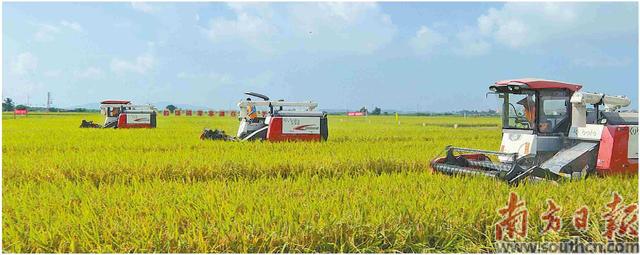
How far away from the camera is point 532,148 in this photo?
27.1 ft

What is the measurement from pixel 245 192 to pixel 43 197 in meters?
2.21

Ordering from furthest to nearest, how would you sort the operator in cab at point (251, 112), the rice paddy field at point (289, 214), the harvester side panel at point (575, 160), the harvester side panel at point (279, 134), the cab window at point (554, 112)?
1. the operator in cab at point (251, 112)
2. the harvester side panel at point (279, 134)
3. the cab window at point (554, 112)
4. the harvester side panel at point (575, 160)
5. the rice paddy field at point (289, 214)

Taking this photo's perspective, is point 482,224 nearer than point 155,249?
No

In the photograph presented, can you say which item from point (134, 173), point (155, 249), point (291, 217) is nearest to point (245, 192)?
point (291, 217)

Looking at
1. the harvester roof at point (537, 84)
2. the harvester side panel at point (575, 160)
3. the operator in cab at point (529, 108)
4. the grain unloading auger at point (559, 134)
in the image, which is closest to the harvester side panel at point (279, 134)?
the grain unloading auger at point (559, 134)

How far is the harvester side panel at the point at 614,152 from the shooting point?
7.87 m

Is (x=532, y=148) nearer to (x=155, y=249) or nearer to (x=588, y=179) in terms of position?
(x=588, y=179)

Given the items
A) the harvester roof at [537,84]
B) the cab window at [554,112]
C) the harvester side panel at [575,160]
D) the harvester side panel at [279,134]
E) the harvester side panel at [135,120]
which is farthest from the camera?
the harvester side panel at [135,120]

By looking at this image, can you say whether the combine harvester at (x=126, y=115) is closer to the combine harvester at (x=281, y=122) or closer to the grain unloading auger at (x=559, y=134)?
the combine harvester at (x=281, y=122)

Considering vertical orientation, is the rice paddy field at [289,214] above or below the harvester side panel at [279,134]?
below

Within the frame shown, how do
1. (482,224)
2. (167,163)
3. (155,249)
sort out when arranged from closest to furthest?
(155,249) → (482,224) → (167,163)

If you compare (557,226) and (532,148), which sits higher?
(532,148)

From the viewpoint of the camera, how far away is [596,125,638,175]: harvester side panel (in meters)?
7.87

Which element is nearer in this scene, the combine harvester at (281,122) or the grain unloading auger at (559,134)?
the grain unloading auger at (559,134)
